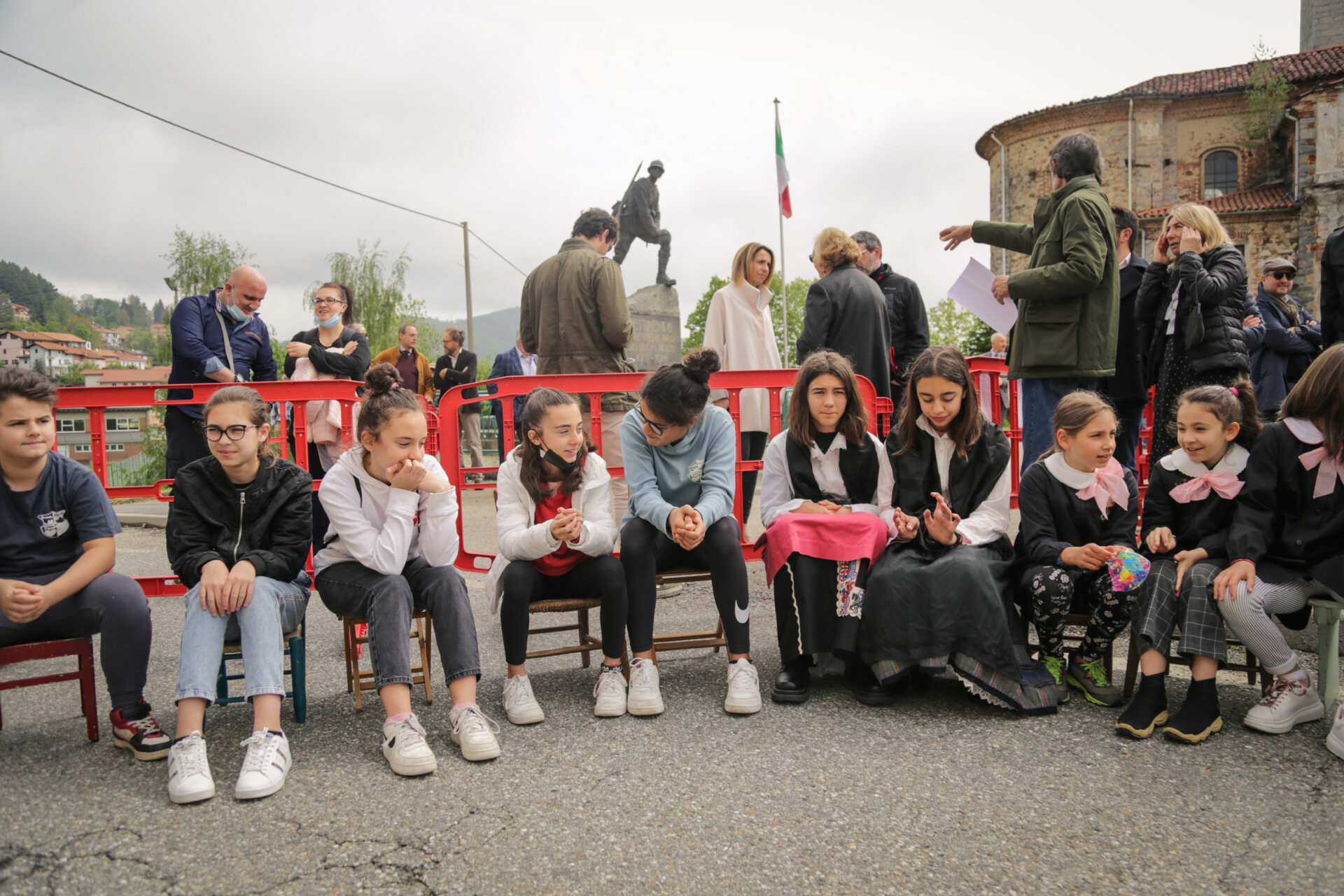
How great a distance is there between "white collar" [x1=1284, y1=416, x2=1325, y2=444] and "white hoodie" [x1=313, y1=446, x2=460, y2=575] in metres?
3.20

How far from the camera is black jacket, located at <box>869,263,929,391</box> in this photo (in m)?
5.97

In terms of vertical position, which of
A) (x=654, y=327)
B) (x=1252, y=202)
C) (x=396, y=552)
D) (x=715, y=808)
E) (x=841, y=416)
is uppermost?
(x=1252, y=202)

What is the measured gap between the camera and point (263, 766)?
2625mm

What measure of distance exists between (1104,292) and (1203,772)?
2749 mm

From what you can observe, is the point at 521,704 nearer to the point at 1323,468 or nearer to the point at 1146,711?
the point at 1146,711

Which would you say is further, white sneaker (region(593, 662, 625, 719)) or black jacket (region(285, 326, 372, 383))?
black jacket (region(285, 326, 372, 383))

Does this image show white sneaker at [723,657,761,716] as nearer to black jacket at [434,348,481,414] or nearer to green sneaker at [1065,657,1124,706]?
green sneaker at [1065,657,1124,706]

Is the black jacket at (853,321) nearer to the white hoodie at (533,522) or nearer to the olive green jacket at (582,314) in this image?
the olive green jacket at (582,314)

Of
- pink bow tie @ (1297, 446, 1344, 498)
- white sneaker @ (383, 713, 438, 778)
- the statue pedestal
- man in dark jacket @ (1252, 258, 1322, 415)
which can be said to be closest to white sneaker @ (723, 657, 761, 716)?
white sneaker @ (383, 713, 438, 778)

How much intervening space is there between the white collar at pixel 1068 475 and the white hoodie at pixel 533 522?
186 cm

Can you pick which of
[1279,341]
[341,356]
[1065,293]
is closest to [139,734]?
[341,356]

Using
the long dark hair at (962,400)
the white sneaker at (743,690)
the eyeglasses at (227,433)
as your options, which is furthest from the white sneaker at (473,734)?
the long dark hair at (962,400)

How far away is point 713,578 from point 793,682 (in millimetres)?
535

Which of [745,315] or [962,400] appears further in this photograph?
[745,315]
